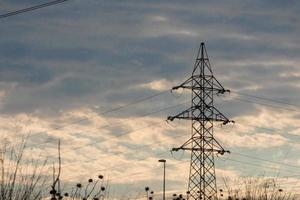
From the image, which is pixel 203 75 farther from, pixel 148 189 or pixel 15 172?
pixel 15 172

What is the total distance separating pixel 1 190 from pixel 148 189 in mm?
6162

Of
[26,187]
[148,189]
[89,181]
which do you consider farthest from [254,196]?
[26,187]

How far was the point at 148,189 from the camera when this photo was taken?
61.9ft

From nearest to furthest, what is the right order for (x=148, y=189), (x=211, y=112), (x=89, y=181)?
(x=89, y=181), (x=148, y=189), (x=211, y=112)

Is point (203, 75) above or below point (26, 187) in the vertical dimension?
above

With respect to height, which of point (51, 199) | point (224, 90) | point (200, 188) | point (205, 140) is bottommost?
point (51, 199)

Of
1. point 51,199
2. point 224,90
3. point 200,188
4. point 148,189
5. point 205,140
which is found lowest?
point 51,199

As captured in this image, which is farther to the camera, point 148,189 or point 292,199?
point 292,199

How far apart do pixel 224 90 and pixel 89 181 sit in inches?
1256

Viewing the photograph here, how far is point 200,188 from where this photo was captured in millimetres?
38844

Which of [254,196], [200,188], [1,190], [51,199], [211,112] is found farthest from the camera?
[211,112]

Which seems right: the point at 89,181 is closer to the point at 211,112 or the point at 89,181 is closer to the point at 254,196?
the point at 254,196

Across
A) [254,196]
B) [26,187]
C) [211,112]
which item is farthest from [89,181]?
[211,112]

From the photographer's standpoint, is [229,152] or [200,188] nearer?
[200,188]
